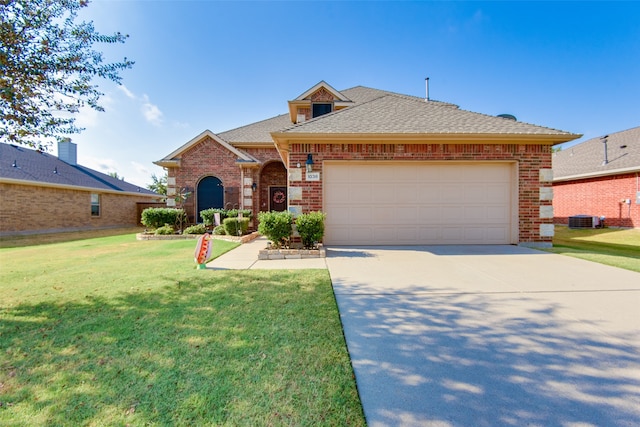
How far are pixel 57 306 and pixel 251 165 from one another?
10931mm

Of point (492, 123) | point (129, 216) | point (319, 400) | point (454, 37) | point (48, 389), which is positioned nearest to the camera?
point (319, 400)

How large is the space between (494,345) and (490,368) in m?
0.43

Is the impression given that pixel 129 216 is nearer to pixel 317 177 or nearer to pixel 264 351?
pixel 317 177

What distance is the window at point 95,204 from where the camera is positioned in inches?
703

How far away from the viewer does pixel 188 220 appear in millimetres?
14148

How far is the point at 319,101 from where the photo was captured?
47.2ft

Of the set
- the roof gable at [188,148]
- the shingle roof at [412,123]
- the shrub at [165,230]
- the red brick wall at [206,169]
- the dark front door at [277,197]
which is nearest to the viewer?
the shingle roof at [412,123]

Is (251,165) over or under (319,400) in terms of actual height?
over

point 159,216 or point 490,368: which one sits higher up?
point 159,216

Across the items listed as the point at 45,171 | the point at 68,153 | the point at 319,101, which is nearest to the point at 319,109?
the point at 319,101

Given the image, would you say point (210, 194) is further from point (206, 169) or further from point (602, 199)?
point (602, 199)

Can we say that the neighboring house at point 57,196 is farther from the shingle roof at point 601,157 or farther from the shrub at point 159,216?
the shingle roof at point 601,157

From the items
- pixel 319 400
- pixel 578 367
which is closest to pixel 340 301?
pixel 319 400

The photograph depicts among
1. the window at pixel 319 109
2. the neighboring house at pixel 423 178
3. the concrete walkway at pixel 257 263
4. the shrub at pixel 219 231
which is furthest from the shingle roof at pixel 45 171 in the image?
the neighboring house at pixel 423 178
